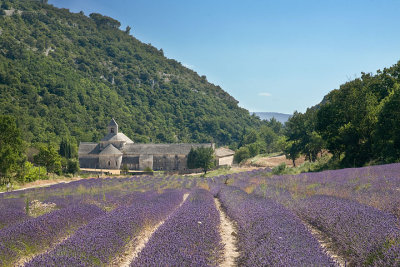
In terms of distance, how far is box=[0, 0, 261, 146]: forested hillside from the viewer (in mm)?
76688

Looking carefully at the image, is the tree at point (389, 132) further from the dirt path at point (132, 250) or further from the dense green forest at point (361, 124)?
the dirt path at point (132, 250)

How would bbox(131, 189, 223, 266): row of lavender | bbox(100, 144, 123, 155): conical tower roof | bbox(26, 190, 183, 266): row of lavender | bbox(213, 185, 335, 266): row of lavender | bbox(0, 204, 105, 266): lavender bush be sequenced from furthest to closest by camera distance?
bbox(100, 144, 123, 155): conical tower roof < bbox(0, 204, 105, 266): lavender bush < bbox(26, 190, 183, 266): row of lavender < bbox(131, 189, 223, 266): row of lavender < bbox(213, 185, 335, 266): row of lavender

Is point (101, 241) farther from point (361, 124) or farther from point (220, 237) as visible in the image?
point (361, 124)

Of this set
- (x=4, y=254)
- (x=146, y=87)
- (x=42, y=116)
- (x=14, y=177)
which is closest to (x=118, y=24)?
(x=146, y=87)

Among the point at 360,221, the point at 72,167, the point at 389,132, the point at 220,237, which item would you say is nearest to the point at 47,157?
the point at 72,167

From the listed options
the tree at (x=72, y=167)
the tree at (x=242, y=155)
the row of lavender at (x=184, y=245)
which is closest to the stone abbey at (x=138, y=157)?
the tree at (x=242, y=155)

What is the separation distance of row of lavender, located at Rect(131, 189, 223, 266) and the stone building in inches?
1968

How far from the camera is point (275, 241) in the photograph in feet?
13.6

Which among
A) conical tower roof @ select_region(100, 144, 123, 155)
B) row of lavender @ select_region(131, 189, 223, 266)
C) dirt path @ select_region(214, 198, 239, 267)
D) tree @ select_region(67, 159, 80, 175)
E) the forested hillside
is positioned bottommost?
tree @ select_region(67, 159, 80, 175)

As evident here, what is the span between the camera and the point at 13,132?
73.6 feet

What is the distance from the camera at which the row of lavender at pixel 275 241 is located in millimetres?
3410

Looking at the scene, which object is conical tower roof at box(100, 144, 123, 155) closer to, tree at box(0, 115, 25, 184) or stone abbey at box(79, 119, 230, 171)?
stone abbey at box(79, 119, 230, 171)

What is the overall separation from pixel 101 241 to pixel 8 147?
67.5ft

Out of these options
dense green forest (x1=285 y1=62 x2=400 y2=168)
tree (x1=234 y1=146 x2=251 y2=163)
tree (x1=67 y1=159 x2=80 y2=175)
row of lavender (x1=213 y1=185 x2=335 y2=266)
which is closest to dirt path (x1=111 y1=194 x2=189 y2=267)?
row of lavender (x1=213 y1=185 x2=335 y2=266)
